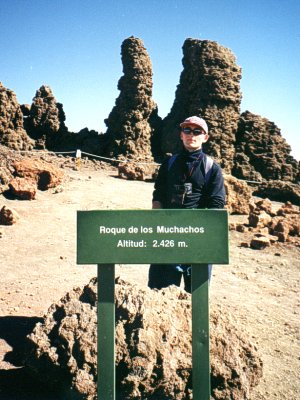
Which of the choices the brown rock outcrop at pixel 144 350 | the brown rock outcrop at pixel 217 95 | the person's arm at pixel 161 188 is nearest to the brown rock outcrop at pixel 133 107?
the brown rock outcrop at pixel 217 95

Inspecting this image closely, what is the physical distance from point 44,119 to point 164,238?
891 inches

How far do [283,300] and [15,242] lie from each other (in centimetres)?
527

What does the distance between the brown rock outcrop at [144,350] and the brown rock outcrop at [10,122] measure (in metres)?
18.9

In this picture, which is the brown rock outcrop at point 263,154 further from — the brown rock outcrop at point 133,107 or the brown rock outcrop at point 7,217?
the brown rock outcrop at point 7,217

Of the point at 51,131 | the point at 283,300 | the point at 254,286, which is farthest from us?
the point at 51,131

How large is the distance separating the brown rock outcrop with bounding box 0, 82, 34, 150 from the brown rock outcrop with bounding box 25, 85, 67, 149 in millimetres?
1982

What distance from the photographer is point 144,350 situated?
9.86 feet

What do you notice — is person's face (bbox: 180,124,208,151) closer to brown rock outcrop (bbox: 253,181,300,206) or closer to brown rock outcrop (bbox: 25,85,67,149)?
brown rock outcrop (bbox: 253,181,300,206)

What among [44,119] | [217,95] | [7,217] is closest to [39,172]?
[7,217]

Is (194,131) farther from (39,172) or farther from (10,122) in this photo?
(10,122)

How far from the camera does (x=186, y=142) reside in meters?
3.64

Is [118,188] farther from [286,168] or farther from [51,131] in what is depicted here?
[51,131]

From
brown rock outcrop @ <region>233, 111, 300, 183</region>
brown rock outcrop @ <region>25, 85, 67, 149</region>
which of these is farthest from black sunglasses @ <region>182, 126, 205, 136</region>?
brown rock outcrop @ <region>25, 85, 67, 149</region>

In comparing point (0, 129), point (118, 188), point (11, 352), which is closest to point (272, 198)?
point (118, 188)
